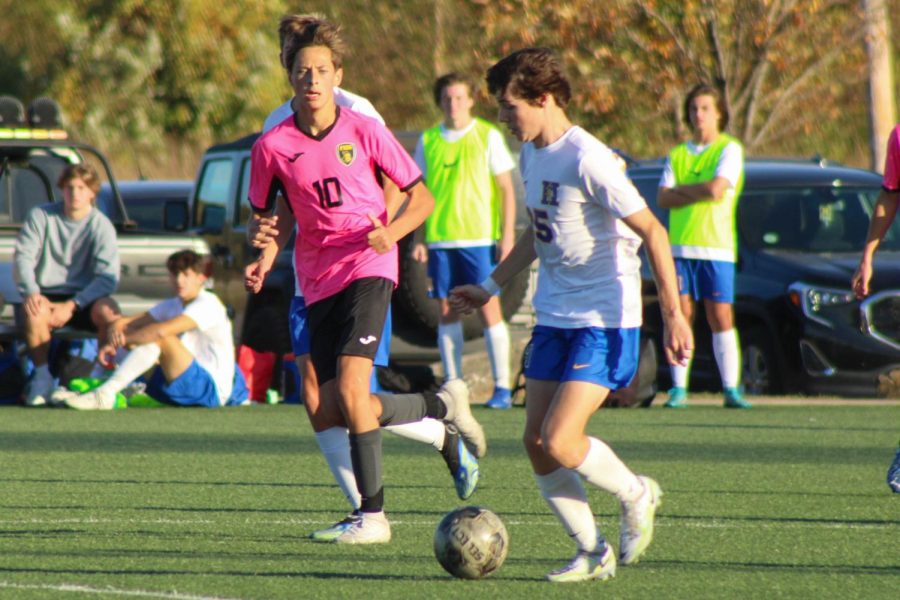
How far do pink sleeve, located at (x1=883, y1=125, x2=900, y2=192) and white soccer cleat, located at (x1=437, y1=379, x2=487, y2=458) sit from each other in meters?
2.14

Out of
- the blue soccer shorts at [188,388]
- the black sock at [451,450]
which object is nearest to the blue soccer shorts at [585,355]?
the black sock at [451,450]

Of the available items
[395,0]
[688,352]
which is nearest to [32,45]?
[395,0]

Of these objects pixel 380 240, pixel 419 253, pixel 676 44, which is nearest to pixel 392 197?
pixel 380 240

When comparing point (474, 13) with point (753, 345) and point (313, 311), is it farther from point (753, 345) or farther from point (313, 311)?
point (313, 311)

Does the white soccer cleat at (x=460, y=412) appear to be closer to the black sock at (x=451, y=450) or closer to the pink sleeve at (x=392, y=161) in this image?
the black sock at (x=451, y=450)

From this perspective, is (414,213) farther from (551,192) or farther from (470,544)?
(470,544)

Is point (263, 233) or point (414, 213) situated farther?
point (414, 213)

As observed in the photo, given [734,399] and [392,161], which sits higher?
[392,161]

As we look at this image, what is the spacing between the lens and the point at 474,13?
72.5ft

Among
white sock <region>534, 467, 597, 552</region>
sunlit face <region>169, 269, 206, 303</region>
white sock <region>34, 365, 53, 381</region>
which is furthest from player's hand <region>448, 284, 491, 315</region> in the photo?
white sock <region>34, 365, 53, 381</region>

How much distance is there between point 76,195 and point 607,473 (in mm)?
8149

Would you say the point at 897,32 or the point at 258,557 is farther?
the point at 897,32

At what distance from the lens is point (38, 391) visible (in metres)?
13.2

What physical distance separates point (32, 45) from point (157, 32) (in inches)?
115
